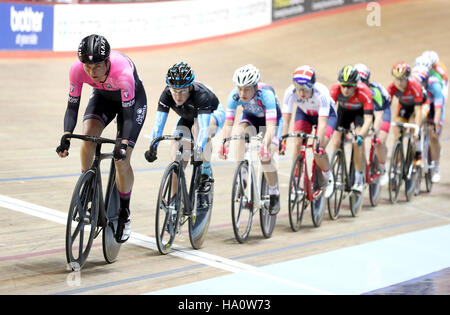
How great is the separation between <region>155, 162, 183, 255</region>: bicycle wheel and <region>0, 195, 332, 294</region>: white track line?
19cm

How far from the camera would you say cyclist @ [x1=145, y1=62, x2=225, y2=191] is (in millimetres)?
4680

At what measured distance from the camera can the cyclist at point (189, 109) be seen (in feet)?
15.4

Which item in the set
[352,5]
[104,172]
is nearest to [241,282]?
[104,172]

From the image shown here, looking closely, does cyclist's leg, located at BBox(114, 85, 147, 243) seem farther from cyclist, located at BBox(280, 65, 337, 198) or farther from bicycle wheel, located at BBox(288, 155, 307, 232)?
bicycle wheel, located at BBox(288, 155, 307, 232)

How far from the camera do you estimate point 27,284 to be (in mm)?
4070

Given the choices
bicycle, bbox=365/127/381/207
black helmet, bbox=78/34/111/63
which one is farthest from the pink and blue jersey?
bicycle, bbox=365/127/381/207

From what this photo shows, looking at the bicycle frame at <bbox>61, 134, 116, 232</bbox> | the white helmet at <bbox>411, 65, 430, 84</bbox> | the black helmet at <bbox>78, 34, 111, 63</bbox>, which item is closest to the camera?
the black helmet at <bbox>78, 34, 111, 63</bbox>

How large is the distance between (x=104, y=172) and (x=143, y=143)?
1.60m

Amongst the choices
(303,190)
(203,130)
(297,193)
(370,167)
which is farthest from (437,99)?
(203,130)

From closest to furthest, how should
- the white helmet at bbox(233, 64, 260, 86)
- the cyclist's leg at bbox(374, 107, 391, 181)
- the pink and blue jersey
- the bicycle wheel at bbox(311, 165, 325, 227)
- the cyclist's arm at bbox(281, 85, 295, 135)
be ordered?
the white helmet at bbox(233, 64, 260, 86) < the pink and blue jersey < the cyclist's arm at bbox(281, 85, 295, 135) < the bicycle wheel at bbox(311, 165, 325, 227) < the cyclist's leg at bbox(374, 107, 391, 181)

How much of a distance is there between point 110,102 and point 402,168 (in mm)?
4219

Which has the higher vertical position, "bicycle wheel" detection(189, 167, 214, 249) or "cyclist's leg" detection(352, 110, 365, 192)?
"cyclist's leg" detection(352, 110, 365, 192)

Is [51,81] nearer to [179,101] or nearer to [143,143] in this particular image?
[143,143]
